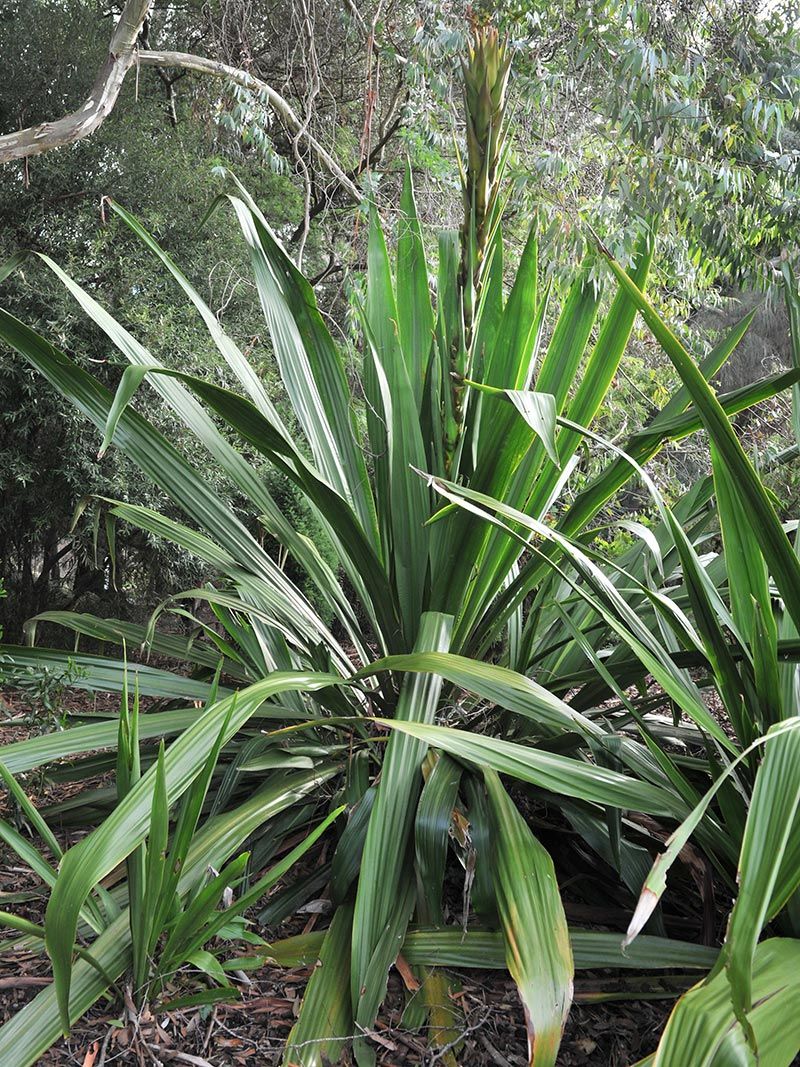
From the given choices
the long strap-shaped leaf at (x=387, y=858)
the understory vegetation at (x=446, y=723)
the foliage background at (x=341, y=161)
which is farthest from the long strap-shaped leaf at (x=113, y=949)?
the foliage background at (x=341, y=161)

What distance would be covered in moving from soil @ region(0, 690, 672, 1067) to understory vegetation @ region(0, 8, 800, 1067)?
34 millimetres

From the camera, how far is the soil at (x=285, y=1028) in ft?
3.42

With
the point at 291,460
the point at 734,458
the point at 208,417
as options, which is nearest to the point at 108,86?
the point at 208,417

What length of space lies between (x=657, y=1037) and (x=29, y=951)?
90 centimetres

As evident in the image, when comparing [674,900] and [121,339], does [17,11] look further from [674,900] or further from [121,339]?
[674,900]

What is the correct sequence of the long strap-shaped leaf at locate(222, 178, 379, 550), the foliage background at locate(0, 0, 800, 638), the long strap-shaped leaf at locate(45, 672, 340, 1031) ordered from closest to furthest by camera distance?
the long strap-shaped leaf at locate(45, 672, 340, 1031)
the long strap-shaped leaf at locate(222, 178, 379, 550)
the foliage background at locate(0, 0, 800, 638)

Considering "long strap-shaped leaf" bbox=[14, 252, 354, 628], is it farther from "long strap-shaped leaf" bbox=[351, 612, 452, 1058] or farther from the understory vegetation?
"long strap-shaped leaf" bbox=[351, 612, 452, 1058]

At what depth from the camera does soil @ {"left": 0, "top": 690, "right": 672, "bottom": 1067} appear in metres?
1.04

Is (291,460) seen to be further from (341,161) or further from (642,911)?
(341,161)

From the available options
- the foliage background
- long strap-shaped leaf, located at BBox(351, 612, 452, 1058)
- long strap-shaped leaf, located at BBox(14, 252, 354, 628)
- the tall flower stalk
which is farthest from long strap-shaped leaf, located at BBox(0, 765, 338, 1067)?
the foliage background

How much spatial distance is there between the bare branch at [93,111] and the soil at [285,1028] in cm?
277

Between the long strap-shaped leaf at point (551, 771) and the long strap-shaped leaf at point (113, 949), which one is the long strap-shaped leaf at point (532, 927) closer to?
the long strap-shaped leaf at point (551, 771)

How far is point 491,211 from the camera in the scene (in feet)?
4.94

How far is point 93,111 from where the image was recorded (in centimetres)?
318
